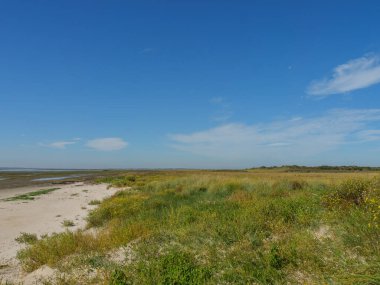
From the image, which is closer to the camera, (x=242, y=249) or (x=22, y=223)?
(x=242, y=249)

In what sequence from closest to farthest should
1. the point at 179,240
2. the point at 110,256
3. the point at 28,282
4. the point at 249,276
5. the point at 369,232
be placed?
the point at 249,276 → the point at 369,232 → the point at 28,282 → the point at 110,256 → the point at 179,240

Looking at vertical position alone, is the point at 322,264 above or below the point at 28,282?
above

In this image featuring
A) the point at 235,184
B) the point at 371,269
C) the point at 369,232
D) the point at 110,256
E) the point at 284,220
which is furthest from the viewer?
the point at 235,184

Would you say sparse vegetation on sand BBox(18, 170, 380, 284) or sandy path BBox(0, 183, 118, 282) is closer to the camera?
sparse vegetation on sand BBox(18, 170, 380, 284)

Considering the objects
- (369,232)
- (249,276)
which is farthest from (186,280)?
(369,232)

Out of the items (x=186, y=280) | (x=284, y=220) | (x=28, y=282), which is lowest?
(x=28, y=282)

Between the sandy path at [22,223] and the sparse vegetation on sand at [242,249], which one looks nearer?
the sparse vegetation on sand at [242,249]

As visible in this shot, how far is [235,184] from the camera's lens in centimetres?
2055

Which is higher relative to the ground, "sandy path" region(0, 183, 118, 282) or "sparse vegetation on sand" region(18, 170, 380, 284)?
"sparse vegetation on sand" region(18, 170, 380, 284)

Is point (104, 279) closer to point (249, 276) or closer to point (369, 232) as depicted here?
point (249, 276)

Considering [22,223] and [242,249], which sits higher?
[242,249]

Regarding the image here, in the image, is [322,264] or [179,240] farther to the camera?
[179,240]

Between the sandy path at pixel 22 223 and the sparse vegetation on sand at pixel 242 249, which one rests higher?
the sparse vegetation on sand at pixel 242 249

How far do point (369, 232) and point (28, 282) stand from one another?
6.39 m
